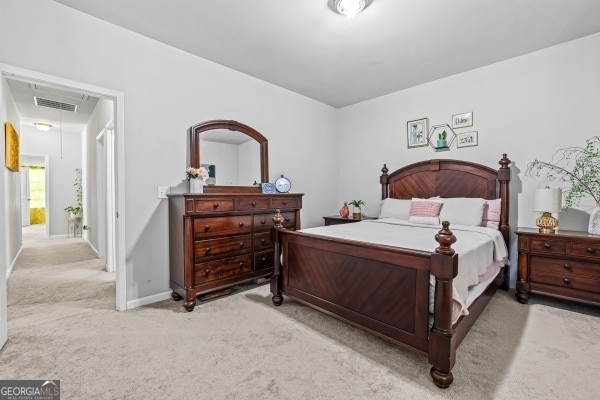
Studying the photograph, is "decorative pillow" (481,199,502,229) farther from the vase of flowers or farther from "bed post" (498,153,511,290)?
the vase of flowers

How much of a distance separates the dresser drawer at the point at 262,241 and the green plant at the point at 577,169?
3122mm

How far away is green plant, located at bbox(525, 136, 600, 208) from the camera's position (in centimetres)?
276

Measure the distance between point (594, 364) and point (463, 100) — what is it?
3010 mm

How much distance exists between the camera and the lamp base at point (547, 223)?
278 cm

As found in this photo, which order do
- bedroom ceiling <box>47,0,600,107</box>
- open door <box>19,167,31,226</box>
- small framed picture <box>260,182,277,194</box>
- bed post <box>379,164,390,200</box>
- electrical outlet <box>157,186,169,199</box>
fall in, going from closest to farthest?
bedroom ceiling <box>47,0,600,107</box>
electrical outlet <box>157,186,169,199</box>
small framed picture <box>260,182,277,194</box>
bed post <box>379,164,390,200</box>
open door <box>19,167,31,226</box>

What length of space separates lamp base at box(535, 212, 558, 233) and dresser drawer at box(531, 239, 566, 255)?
0.12 m

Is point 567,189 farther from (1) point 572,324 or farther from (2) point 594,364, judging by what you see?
(2) point 594,364

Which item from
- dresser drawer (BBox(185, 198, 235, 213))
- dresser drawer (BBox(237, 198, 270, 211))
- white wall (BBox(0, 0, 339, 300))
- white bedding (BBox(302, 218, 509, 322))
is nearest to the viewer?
white bedding (BBox(302, 218, 509, 322))

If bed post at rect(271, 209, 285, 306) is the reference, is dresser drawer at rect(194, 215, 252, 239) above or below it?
above

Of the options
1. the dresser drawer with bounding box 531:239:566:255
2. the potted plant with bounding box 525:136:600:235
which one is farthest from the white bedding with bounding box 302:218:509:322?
the potted plant with bounding box 525:136:600:235

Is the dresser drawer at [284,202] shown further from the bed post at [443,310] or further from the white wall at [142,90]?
the bed post at [443,310]

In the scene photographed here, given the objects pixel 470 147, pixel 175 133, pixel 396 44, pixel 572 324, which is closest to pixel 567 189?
pixel 470 147

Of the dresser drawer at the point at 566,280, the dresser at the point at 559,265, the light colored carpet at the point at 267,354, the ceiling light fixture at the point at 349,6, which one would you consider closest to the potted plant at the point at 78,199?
the light colored carpet at the point at 267,354

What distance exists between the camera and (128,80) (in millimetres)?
2676
